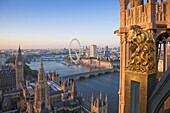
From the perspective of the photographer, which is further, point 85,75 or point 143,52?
point 85,75

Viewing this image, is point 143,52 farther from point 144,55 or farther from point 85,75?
point 85,75

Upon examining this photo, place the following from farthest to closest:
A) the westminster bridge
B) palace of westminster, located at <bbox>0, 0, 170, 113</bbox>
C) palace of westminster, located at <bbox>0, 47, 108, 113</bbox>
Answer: the westminster bridge < palace of westminster, located at <bbox>0, 47, 108, 113</bbox> < palace of westminster, located at <bbox>0, 0, 170, 113</bbox>

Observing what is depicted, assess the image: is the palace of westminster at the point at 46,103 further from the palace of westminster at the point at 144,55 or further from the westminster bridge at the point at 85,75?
the westminster bridge at the point at 85,75

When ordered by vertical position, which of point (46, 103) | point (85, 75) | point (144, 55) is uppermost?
point (144, 55)

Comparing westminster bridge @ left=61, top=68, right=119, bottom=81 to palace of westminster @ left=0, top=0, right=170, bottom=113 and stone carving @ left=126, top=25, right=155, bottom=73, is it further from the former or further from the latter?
stone carving @ left=126, top=25, right=155, bottom=73

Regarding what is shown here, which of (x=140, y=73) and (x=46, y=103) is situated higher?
(x=140, y=73)

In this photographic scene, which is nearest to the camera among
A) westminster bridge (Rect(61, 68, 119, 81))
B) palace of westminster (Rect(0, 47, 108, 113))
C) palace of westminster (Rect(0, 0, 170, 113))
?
palace of westminster (Rect(0, 0, 170, 113))

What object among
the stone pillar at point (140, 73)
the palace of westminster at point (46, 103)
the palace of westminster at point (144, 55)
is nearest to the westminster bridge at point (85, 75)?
the palace of westminster at point (46, 103)

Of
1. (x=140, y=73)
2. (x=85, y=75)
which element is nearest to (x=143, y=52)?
(x=140, y=73)

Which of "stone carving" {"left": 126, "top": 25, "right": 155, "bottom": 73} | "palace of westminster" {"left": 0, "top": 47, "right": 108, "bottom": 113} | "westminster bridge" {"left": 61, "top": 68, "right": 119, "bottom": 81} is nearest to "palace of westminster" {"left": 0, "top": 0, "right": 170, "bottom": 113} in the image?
"stone carving" {"left": 126, "top": 25, "right": 155, "bottom": 73}
